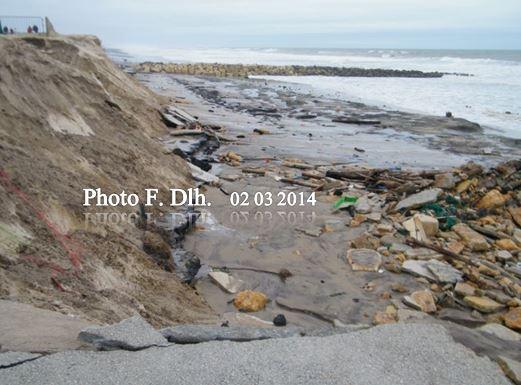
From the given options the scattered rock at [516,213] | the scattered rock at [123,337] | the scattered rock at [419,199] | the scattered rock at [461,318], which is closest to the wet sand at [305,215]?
the scattered rock at [461,318]

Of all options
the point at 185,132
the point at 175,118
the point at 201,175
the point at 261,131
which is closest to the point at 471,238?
the point at 201,175

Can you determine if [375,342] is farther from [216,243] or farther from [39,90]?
[39,90]

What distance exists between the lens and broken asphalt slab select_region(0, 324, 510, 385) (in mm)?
2646

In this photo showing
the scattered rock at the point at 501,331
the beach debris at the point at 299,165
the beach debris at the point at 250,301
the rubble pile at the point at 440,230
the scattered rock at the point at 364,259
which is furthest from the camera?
the beach debris at the point at 299,165

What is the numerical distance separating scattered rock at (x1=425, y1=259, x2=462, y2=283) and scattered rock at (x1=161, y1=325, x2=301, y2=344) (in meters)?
3.28

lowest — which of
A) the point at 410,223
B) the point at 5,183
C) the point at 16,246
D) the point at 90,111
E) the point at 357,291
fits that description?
the point at 357,291

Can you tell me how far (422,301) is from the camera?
17.5ft

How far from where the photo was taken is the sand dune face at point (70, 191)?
4.00m

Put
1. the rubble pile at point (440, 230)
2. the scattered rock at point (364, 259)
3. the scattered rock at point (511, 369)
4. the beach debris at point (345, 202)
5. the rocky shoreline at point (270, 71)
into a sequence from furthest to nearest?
the rocky shoreline at point (270, 71)
the beach debris at point (345, 202)
the scattered rock at point (364, 259)
the rubble pile at point (440, 230)
the scattered rock at point (511, 369)

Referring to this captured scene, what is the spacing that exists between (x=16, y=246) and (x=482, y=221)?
7.38 meters

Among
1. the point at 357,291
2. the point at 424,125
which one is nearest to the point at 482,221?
the point at 357,291

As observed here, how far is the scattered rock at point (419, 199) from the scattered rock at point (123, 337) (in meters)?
6.15

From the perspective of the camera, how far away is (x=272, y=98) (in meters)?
25.2

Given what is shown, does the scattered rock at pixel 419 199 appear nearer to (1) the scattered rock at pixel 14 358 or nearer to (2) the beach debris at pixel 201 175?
(2) the beach debris at pixel 201 175
